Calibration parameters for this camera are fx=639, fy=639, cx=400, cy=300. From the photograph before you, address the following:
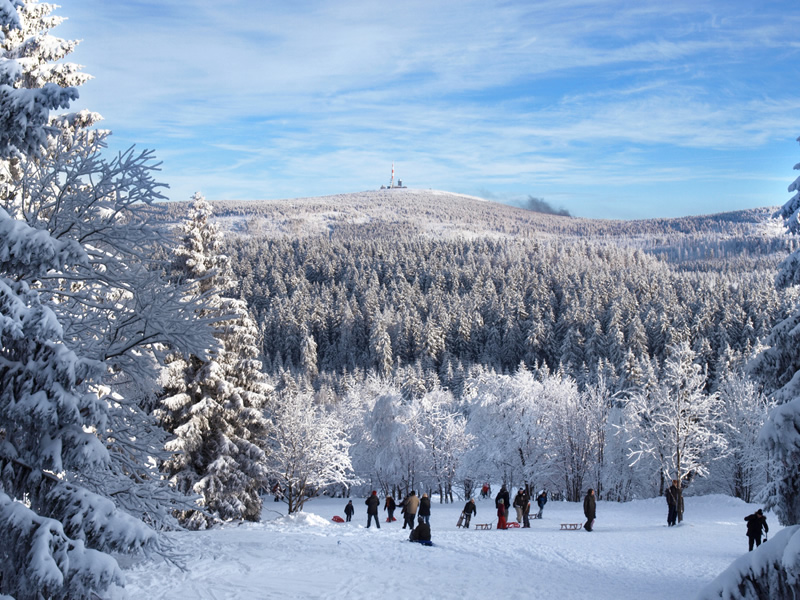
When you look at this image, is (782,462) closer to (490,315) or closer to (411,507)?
(411,507)

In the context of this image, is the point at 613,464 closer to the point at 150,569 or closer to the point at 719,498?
the point at 719,498


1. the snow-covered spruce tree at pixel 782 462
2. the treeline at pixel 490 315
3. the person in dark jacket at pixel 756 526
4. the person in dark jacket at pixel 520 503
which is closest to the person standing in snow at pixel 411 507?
the person in dark jacket at pixel 520 503

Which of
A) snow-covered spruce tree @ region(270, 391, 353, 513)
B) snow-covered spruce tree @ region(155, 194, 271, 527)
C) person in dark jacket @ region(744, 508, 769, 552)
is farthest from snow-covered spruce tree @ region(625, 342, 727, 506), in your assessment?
snow-covered spruce tree @ region(155, 194, 271, 527)

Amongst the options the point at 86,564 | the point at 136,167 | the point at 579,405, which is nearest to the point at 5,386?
the point at 86,564

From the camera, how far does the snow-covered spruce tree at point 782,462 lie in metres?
6.52

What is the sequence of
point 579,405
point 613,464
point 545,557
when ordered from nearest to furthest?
point 545,557, point 579,405, point 613,464

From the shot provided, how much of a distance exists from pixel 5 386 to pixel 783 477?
1277 centimetres

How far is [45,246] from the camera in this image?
5695 millimetres

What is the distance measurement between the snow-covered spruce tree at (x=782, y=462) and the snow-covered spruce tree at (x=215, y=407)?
14800 millimetres

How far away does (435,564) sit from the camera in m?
15.9

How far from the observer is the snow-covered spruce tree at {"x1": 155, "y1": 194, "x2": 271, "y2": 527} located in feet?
67.9

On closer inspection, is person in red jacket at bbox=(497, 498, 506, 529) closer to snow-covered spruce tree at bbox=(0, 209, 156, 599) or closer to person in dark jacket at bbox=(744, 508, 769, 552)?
person in dark jacket at bbox=(744, 508, 769, 552)

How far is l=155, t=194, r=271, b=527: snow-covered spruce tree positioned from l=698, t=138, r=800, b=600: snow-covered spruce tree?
1480 centimetres

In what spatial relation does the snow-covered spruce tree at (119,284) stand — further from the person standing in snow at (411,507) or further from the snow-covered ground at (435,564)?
the person standing in snow at (411,507)
